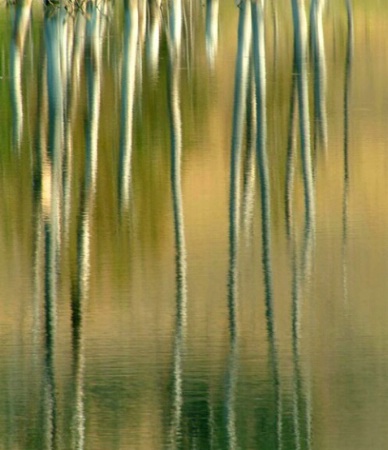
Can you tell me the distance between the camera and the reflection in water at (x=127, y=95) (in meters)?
21.5

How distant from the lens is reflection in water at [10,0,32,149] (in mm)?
Result: 26550

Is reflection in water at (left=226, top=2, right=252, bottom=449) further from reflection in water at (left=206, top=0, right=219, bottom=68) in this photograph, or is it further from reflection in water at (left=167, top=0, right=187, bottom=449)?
reflection in water at (left=206, top=0, right=219, bottom=68)

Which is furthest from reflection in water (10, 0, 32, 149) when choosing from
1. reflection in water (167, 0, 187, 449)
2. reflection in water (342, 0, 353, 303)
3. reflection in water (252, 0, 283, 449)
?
reflection in water (342, 0, 353, 303)

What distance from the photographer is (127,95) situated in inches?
1195

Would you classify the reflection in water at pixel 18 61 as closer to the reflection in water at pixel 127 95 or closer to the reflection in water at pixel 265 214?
the reflection in water at pixel 127 95

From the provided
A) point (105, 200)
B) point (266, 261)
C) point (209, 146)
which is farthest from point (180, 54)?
point (266, 261)

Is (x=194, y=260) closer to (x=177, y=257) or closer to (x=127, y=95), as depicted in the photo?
(x=177, y=257)

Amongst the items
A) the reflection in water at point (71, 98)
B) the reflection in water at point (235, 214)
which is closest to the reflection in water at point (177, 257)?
the reflection in water at point (235, 214)

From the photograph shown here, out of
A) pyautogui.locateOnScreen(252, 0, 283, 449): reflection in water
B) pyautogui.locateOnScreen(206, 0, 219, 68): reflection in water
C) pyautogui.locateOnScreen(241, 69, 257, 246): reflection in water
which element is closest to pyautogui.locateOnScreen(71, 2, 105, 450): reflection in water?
pyautogui.locateOnScreen(252, 0, 283, 449): reflection in water

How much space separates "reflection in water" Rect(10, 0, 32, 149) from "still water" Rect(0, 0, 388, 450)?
12 centimetres

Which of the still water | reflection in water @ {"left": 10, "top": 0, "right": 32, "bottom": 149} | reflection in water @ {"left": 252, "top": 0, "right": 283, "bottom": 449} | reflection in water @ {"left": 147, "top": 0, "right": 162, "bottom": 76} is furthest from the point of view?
reflection in water @ {"left": 147, "top": 0, "right": 162, "bottom": 76}

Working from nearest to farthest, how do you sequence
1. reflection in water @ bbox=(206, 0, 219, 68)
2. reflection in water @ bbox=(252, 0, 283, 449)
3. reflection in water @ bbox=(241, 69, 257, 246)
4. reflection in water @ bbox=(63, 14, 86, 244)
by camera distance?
reflection in water @ bbox=(252, 0, 283, 449) < reflection in water @ bbox=(241, 69, 257, 246) < reflection in water @ bbox=(63, 14, 86, 244) < reflection in water @ bbox=(206, 0, 219, 68)

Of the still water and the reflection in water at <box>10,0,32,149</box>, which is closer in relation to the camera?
the still water

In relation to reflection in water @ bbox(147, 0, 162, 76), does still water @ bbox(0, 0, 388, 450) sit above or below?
below
